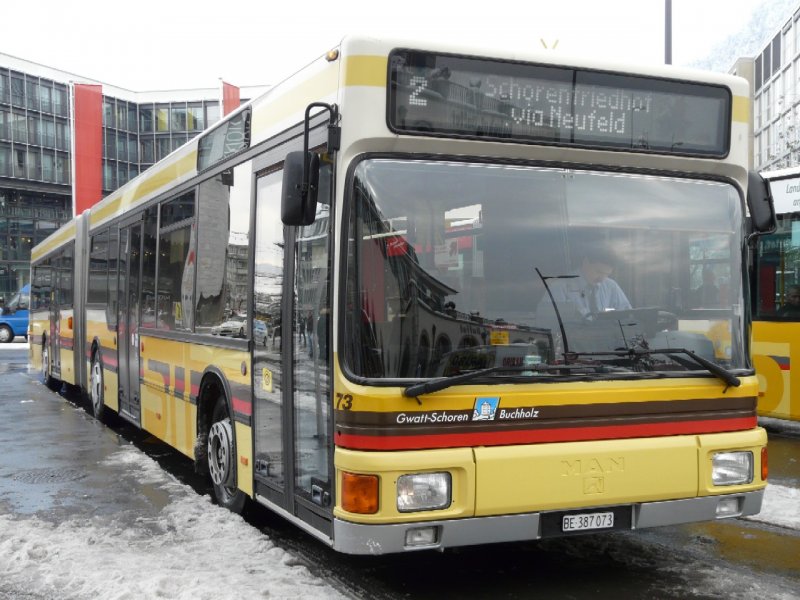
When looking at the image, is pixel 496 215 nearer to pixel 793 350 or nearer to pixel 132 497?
pixel 132 497

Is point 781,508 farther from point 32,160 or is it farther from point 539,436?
point 32,160

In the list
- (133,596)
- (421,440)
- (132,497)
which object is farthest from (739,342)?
(132,497)

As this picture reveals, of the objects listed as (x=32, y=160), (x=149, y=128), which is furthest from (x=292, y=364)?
(x=149, y=128)

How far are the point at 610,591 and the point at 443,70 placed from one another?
3.06 metres

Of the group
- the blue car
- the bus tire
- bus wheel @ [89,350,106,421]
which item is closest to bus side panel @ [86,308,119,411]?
bus wheel @ [89,350,106,421]

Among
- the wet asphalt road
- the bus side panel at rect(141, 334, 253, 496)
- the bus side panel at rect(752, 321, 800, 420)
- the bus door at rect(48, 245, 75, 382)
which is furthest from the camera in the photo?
the bus door at rect(48, 245, 75, 382)

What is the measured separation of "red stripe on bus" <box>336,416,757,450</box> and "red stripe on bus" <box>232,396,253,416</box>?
5.55 ft

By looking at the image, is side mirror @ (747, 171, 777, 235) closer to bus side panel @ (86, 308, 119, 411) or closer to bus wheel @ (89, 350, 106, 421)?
bus side panel @ (86, 308, 119, 411)

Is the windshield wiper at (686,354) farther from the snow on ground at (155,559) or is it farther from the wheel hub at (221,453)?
the wheel hub at (221,453)

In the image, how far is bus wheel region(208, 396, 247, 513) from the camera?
6.62 meters

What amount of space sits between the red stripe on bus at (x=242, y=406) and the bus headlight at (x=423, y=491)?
77.4 inches

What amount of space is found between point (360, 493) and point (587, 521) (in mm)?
1246

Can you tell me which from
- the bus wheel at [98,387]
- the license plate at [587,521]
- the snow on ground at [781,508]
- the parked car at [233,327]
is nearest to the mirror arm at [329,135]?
the parked car at [233,327]

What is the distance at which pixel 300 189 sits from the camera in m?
4.59
